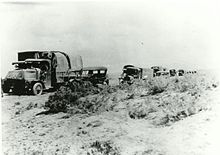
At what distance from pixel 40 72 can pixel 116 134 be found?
26.5ft

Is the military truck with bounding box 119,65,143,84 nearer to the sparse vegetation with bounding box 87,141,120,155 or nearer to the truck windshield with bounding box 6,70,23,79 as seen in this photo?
the truck windshield with bounding box 6,70,23,79

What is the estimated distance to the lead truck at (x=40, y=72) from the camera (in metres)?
13.6

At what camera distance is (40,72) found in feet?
46.2

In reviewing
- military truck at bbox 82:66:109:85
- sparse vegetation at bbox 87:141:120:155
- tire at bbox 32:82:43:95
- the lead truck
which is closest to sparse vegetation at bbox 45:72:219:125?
sparse vegetation at bbox 87:141:120:155

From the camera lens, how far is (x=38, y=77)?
45.9 ft

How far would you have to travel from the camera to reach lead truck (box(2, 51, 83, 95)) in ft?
44.5

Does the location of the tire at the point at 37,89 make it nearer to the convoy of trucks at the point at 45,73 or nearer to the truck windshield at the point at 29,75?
the convoy of trucks at the point at 45,73

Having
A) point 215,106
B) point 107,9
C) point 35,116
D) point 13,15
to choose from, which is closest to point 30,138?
point 35,116

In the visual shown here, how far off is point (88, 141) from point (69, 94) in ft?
12.3

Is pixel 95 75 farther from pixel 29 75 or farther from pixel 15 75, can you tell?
pixel 15 75

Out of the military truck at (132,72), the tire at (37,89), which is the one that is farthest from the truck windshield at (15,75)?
the military truck at (132,72)

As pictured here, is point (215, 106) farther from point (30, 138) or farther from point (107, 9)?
point (30, 138)

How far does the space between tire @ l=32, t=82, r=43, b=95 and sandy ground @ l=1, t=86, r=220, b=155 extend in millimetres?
4878

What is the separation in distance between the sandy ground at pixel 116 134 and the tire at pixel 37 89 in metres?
4.88
